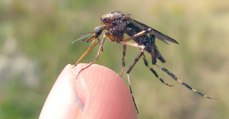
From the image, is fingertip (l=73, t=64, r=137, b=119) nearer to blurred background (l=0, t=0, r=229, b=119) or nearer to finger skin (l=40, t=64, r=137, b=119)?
finger skin (l=40, t=64, r=137, b=119)

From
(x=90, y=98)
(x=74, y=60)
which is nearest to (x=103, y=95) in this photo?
(x=90, y=98)

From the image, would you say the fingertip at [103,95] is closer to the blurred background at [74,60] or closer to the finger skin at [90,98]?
the finger skin at [90,98]

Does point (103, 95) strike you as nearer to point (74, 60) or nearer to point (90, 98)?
point (90, 98)

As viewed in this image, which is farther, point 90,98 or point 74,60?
point 74,60

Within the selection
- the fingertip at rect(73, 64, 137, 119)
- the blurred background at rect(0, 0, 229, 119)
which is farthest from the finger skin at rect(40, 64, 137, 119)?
the blurred background at rect(0, 0, 229, 119)

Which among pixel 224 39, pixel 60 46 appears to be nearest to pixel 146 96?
pixel 60 46

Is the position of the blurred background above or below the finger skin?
above
